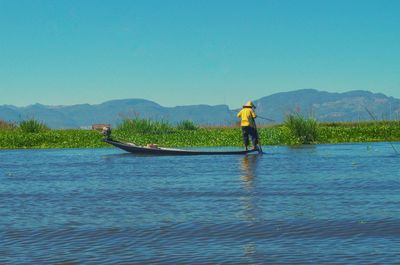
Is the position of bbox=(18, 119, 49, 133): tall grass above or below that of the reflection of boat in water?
above

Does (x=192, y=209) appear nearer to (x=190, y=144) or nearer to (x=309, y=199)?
(x=309, y=199)

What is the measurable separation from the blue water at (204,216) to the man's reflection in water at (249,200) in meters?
0.02

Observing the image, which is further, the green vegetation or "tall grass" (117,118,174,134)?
"tall grass" (117,118,174,134)

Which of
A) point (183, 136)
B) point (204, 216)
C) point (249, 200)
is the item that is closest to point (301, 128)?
point (183, 136)

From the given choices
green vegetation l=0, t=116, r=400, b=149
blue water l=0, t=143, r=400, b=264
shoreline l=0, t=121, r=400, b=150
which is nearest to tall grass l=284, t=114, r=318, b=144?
green vegetation l=0, t=116, r=400, b=149

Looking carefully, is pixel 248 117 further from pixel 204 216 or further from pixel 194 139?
pixel 204 216

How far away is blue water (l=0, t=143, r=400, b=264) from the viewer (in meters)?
8.72

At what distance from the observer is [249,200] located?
13734mm

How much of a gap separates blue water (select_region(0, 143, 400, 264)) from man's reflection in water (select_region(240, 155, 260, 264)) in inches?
0.8

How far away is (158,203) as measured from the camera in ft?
44.9

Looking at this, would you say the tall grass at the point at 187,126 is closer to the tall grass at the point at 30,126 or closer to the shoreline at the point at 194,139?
the shoreline at the point at 194,139

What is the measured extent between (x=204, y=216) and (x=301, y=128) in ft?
91.7

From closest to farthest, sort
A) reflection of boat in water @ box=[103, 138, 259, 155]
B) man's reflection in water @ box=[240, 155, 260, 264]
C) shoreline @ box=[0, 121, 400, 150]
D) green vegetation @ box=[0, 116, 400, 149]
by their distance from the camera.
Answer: man's reflection in water @ box=[240, 155, 260, 264] < reflection of boat in water @ box=[103, 138, 259, 155] < green vegetation @ box=[0, 116, 400, 149] < shoreline @ box=[0, 121, 400, 150]

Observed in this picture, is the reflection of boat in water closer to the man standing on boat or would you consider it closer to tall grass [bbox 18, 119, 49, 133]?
the man standing on boat
